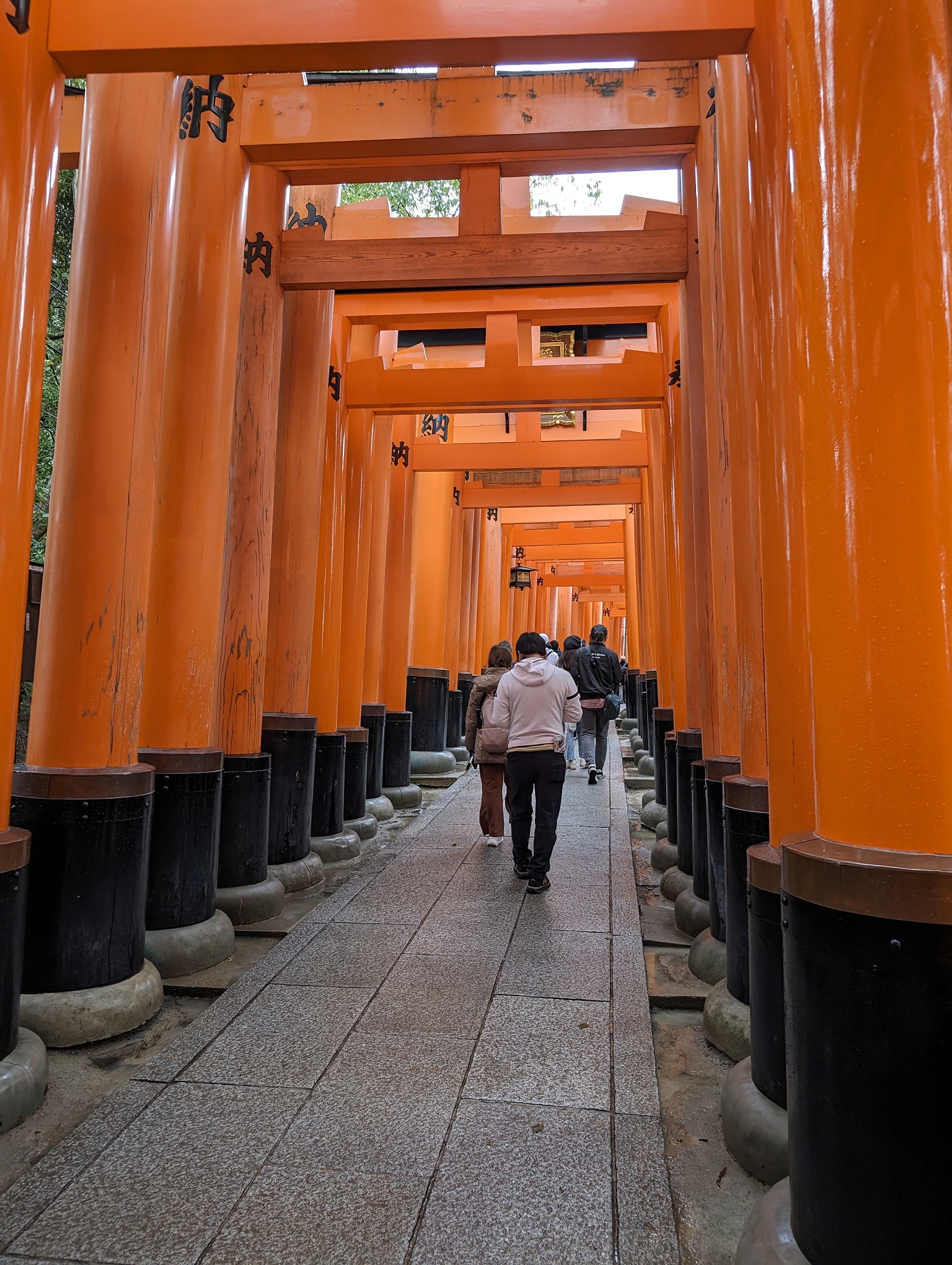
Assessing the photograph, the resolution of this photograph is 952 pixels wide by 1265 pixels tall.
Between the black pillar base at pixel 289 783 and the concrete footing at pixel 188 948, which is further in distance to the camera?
the black pillar base at pixel 289 783

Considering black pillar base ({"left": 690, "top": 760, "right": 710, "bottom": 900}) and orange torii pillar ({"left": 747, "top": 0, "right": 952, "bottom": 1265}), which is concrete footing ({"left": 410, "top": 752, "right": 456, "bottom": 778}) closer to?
black pillar base ({"left": 690, "top": 760, "right": 710, "bottom": 900})

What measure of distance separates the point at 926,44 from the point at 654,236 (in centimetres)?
380

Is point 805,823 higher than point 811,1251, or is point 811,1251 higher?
point 805,823

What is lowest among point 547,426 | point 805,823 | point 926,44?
point 805,823

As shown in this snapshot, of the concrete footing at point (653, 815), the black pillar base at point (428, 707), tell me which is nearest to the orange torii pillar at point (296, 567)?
the concrete footing at point (653, 815)

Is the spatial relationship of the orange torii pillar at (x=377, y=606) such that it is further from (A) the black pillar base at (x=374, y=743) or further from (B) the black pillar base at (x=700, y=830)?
(B) the black pillar base at (x=700, y=830)

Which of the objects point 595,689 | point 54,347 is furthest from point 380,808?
point 54,347

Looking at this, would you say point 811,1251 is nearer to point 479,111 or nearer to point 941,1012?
point 941,1012

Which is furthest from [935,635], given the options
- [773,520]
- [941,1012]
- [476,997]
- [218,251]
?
[218,251]

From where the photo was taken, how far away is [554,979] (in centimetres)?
387

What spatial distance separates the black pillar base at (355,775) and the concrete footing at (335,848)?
2.84 feet

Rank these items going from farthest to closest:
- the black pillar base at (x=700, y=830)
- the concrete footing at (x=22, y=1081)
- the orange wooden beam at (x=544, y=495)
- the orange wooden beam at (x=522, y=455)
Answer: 1. the orange wooden beam at (x=544, y=495)
2. the orange wooden beam at (x=522, y=455)
3. the black pillar base at (x=700, y=830)
4. the concrete footing at (x=22, y=1081)

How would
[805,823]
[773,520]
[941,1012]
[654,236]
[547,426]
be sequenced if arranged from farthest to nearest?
1. [547,426]
2. [654,236]
3. [773,520]
4. [805,823]
5. [941,1012]

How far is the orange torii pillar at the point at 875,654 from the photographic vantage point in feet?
5.28
